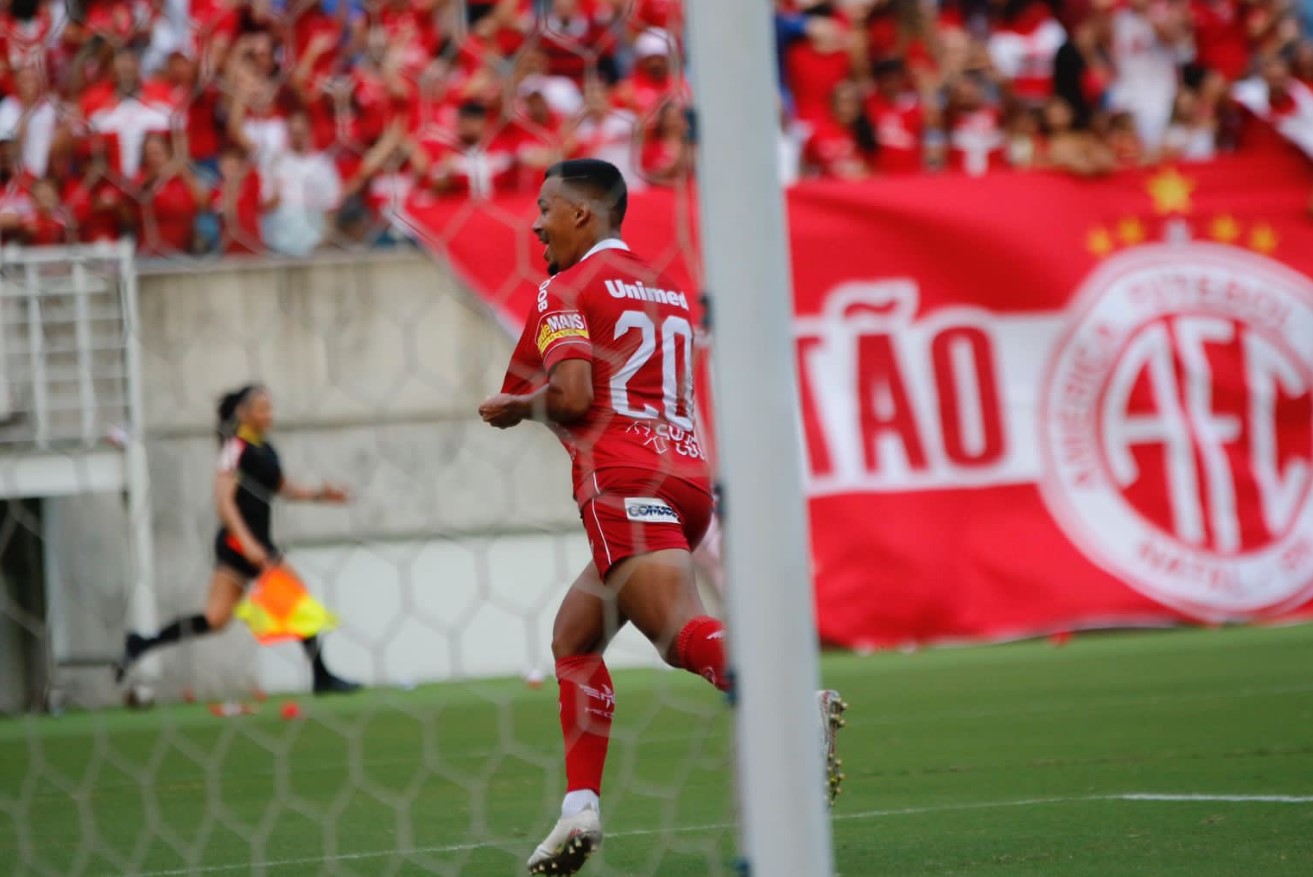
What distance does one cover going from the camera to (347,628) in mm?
9172

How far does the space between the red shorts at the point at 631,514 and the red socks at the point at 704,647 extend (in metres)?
0.21

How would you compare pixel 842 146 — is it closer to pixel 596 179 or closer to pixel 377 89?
pixel 377 89

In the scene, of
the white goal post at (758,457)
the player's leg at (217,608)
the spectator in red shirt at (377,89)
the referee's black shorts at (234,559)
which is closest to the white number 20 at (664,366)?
the white goal post at (758,457)

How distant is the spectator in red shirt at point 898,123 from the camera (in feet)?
40.1

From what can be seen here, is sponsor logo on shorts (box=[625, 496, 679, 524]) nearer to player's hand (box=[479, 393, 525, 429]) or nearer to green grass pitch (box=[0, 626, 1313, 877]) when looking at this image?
player's hand (box=[479, 393, 525, 429])

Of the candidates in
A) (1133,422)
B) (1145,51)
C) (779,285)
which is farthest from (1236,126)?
(779,285)

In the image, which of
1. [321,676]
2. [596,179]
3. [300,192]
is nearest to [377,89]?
[300,192]

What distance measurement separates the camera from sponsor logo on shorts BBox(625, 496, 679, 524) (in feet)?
15.2

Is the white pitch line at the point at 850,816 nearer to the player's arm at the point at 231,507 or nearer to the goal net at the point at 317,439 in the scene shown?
the goal net at the point at 317,439

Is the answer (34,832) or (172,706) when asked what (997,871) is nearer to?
(34,832)

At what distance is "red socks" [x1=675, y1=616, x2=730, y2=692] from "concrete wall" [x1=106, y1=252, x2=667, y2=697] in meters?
4.79

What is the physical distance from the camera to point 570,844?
445cm

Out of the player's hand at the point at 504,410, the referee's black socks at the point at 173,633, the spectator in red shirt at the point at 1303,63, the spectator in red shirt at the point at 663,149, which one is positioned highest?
the spectator in red shirt at the point at 1303,63

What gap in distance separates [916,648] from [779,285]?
8841 millimetres
